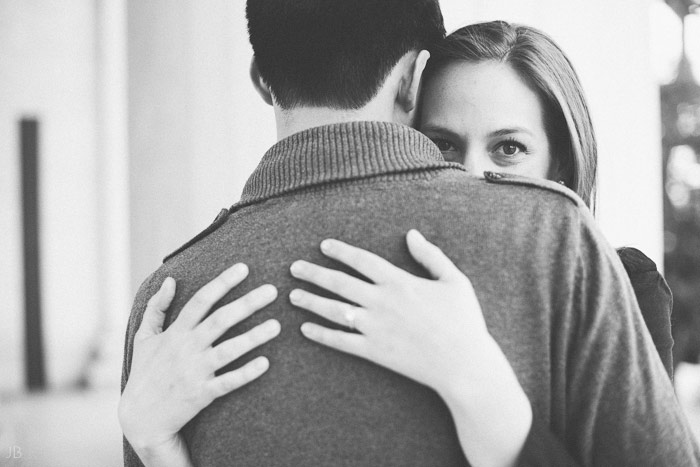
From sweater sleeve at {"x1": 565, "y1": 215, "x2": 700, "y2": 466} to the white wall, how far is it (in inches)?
251

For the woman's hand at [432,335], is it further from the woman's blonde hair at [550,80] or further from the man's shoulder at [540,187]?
the woman's blonde hair at [550,80]

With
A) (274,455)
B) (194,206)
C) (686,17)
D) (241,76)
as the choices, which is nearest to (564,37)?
(241,76)

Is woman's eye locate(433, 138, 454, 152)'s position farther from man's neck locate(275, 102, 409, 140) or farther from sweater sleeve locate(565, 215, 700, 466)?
sweater sleeve locate(565, 215, 700, 466)

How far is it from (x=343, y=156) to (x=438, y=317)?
0.25m

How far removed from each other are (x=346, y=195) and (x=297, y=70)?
0.21 meters

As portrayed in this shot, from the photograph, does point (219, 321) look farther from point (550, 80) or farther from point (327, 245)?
point (550, 80)


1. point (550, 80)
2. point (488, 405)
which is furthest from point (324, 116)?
point (550, 80)

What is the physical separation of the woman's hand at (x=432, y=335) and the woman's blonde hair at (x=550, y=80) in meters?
0.83

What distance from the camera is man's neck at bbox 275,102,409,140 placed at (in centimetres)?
96

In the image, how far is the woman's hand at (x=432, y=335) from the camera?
0.79 meters

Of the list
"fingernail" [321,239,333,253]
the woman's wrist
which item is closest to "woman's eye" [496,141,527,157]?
"fingernail" [321,239,333,253]

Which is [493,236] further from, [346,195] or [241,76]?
[241,76]

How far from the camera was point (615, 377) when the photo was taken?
31.5 inches

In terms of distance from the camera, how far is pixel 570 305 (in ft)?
2.64
